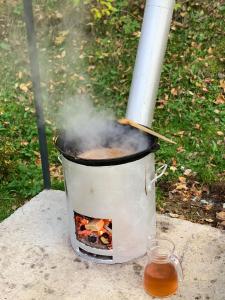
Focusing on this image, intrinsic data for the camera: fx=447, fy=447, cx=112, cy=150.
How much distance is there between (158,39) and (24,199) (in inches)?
69.9

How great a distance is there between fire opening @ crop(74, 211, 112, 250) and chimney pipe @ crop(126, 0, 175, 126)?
0.62m

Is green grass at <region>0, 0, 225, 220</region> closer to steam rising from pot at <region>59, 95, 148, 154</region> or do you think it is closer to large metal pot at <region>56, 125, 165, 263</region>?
steam rising from pot at <region>59, 95, 148, 154</region>

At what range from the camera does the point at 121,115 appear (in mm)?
4676

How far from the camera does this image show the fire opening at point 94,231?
241cm

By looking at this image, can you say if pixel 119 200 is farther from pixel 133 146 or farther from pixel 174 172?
pixel 174 172

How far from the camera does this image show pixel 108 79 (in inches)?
200

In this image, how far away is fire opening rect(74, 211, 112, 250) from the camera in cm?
241

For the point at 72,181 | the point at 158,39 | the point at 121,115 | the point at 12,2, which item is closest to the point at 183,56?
the point at 121,115

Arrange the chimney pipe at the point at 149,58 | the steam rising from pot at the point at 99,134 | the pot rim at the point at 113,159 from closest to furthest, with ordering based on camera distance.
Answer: the pot rim at the point at 113,159 < the chimney pipe at the point at 149,58 < the steam rising from pot at the point at 99,134

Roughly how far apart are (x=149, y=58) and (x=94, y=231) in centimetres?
101

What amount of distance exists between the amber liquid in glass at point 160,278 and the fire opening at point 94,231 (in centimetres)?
29

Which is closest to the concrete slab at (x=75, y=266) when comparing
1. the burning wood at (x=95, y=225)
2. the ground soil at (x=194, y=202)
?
the burning wood at (x=95, y=225)

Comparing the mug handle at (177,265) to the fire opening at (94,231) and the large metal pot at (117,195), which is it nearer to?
the large metal pot at (117,195)

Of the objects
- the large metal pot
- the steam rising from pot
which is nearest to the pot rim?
the large metal pot
